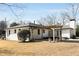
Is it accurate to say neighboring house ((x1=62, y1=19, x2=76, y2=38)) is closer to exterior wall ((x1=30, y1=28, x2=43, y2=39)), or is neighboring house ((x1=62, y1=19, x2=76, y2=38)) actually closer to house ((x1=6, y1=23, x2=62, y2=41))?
house ((x1=6, y1=23, x2=62, y2=41))

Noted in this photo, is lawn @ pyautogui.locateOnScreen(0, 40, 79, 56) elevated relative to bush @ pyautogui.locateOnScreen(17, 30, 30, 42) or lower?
lower

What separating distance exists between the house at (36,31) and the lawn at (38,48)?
4.5 inches

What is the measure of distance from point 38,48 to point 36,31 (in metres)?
0.30

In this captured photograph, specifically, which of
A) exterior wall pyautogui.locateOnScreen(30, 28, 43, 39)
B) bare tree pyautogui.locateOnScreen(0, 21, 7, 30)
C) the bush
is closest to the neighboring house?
exterior wall pyautogui.locateOnScreen(30, 28, 43, 39)

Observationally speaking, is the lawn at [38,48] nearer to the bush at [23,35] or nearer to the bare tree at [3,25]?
the bush at [23,35]

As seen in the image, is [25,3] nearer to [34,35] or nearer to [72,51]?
[34,35]

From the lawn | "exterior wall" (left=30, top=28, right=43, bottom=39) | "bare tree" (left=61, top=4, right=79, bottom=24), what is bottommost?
the lawn

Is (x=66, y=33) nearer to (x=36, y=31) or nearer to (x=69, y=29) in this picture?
(x=69, y=29)

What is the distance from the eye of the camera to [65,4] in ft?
23.2

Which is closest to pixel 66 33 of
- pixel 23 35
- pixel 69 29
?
pixel 69 29

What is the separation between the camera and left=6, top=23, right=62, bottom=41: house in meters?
7.09

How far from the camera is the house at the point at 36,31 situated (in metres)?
7.09

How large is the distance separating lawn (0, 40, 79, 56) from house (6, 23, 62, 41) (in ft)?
0.38

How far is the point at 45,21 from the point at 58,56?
2.02 ft
